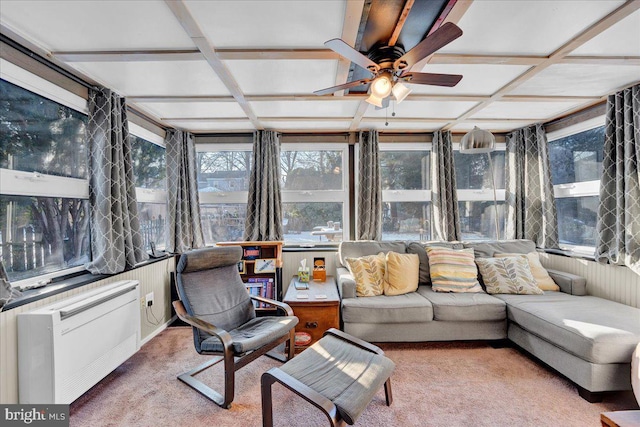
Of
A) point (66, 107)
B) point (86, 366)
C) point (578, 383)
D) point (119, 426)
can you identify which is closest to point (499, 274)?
point (578, 383)

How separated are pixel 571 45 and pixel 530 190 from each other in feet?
7.51

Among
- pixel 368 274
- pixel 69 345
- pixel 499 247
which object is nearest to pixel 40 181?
pixel 69 345

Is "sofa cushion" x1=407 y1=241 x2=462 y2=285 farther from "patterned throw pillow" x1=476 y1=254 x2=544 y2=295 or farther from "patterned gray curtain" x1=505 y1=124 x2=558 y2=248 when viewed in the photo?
"patterned gray curtain" x1=505 y1=124 x2=558 y2=248

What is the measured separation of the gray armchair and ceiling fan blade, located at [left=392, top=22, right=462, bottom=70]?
2.02 m

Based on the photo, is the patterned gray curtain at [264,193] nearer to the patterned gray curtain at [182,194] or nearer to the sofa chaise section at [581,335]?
the patterned gray curtain at [182,194]

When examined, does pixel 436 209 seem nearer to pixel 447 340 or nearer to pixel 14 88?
pixel 447 340

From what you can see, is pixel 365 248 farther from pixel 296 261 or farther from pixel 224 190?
pixel 224 190

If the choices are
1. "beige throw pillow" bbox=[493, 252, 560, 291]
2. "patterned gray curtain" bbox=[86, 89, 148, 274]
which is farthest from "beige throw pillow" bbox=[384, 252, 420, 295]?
"patterned gray curtain" bbox=[86, 89, 148, 274]

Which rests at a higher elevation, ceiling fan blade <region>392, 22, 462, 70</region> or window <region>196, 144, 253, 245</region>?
ceiling fan blade <region>392, 22, 462, 70</region>

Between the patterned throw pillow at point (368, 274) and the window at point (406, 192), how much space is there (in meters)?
0.92

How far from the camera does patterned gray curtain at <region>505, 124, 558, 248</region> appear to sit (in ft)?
11.4

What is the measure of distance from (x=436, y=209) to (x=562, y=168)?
157 centimetres

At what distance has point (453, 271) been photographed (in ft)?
9.66

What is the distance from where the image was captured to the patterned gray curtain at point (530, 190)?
137 inches
